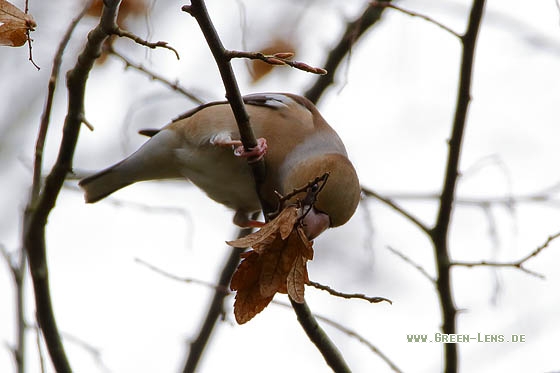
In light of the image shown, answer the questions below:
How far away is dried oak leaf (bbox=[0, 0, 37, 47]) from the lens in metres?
2.19

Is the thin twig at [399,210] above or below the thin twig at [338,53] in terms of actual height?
below

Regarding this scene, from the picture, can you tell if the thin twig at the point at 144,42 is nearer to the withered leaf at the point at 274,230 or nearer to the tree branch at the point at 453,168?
the withered leaf at the point at 274,230

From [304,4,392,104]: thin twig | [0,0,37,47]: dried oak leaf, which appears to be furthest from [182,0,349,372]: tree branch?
[304,4,392,104]: thin twig

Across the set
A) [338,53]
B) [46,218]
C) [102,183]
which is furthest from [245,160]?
[338,53]

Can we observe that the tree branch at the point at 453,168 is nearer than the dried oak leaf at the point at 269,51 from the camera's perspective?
Yes

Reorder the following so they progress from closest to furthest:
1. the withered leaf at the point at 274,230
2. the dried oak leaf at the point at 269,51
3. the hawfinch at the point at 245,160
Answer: the withered leaf at the point at 274,230 < the hawfinch at the point at 245,160 < the dried oak leaf at the point at 269,51

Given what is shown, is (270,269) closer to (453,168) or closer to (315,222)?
(315,222)

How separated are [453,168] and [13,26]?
A: 1.86 m

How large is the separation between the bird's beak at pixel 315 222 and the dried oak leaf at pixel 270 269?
71 cm

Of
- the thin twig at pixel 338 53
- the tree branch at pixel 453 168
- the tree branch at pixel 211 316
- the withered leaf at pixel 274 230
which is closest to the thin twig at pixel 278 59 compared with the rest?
the withered leaf at pixel 274 230

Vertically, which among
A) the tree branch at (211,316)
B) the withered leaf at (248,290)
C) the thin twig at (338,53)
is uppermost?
the thin twig at (338,53)

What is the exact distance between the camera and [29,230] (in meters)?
2.88

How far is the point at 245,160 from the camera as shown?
365 cm

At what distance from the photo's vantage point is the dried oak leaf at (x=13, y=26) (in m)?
2.19
